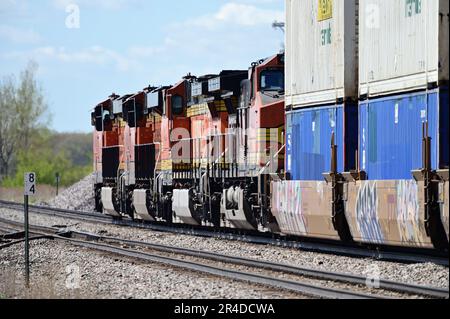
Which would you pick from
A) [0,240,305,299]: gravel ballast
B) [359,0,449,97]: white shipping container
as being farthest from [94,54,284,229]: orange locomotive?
[359,0,449,97]: white shipping container

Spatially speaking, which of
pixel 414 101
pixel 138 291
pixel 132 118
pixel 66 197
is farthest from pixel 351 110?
pixel 66 197

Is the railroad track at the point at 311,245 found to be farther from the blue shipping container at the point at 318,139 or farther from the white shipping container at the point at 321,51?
the white shipping container at the point at 321,51

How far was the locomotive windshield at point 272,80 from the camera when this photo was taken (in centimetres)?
2303

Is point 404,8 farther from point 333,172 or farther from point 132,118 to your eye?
point 132,118

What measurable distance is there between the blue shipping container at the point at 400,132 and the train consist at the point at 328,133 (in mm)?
21

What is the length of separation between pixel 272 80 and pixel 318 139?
3.98m

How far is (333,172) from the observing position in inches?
720

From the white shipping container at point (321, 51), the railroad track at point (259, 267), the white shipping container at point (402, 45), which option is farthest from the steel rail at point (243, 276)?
the white shipping container at point (321, 51)

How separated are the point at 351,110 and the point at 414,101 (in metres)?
2.47

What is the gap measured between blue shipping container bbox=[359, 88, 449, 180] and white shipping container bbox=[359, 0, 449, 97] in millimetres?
228

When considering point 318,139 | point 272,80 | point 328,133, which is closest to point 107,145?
point 272,80

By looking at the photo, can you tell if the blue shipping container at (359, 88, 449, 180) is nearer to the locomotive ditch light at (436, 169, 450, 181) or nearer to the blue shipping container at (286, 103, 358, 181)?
the locomotive ditch light at (436, 169, 450, 181)

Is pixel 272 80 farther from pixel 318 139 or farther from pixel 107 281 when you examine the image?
pixel 107 281

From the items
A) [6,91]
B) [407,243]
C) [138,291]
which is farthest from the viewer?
[6,91]
